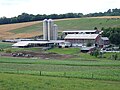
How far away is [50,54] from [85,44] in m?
19.8

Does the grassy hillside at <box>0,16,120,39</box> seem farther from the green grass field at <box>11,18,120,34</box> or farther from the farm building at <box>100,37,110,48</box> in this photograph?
the farm building at <box>100,37,110,48</box>

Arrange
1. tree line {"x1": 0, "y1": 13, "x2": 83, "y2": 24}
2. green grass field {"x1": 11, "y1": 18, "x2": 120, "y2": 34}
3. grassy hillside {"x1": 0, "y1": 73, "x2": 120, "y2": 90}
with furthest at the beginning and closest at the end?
tree line {"x1": 0, "y1": 13, "x2": 83, "y2": 24}
green grass field {"x1": 11, "y1": 18, "x2": 120, "y2": 34}
grassy hillside {"x1": 0, "y1": 73, "x2": 120, "y2": 90}

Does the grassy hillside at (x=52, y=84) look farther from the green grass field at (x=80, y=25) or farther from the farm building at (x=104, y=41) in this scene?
the green grass field at (x=80, y=25)

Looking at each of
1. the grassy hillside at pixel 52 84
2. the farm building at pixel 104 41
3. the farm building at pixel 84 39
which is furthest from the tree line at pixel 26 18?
the grassy hillside at pixel 52 84

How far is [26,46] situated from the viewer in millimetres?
80875

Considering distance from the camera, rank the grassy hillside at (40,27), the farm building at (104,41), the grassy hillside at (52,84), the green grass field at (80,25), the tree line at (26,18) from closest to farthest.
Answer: the grassy hillside at (52,84) < the farm building at (104,41) < the grassy hillside at (40,27) < the green grass field at (80,25) < the tree line at (26,18)

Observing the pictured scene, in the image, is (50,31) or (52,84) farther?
(50,31)

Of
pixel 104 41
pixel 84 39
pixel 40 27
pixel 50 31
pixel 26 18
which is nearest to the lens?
pixel 104 41

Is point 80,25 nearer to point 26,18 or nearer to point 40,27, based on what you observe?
point 40,27

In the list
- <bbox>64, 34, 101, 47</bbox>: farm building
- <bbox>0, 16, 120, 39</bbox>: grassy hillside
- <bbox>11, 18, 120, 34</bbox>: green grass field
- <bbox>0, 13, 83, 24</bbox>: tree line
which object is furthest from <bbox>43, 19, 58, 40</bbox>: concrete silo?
<bbox>0, 13, 83, 24</bbox>: tree line

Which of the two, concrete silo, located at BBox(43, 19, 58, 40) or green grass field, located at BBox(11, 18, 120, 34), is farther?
green grass field, located at BBox(11, 18, 120, 34)

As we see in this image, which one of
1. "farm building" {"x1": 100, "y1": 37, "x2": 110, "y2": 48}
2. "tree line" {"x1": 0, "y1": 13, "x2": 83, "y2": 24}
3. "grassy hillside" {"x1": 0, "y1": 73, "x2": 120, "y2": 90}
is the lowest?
"farm building" {"x1": 100, "y1": 37, "x2": 110, "y2": 48}

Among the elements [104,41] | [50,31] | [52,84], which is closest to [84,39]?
[104,41]

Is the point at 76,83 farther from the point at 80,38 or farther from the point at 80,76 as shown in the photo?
the point at 80,38
